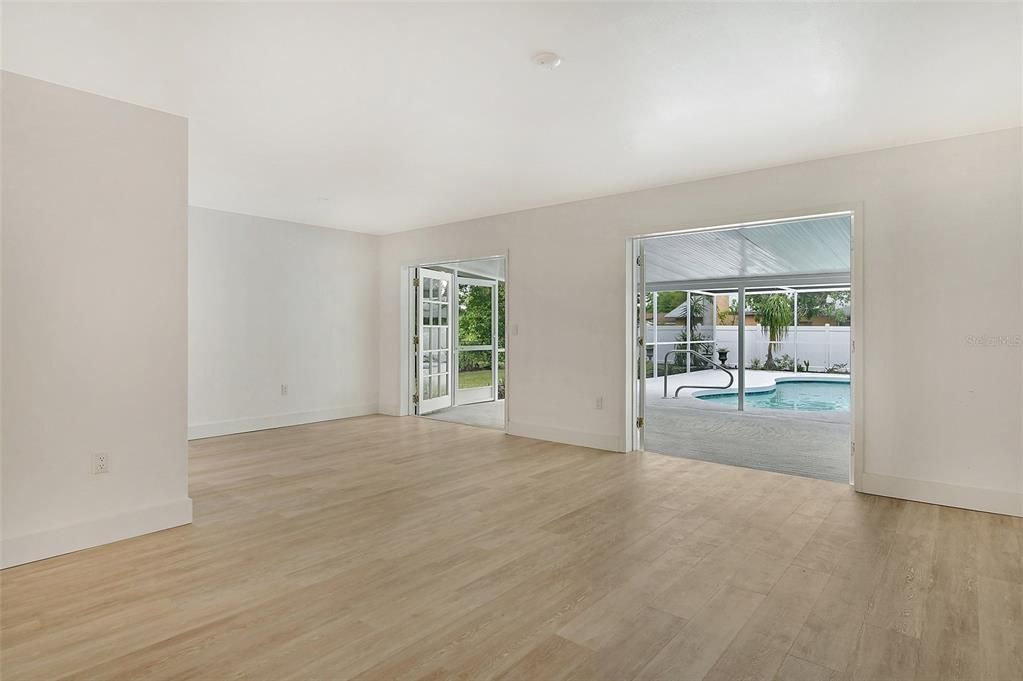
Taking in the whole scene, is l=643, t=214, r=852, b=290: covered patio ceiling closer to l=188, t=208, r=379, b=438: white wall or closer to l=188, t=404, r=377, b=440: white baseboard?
l=188, t=208, r=379, b=438: white wall

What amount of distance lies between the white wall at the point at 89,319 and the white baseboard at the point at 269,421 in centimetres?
276

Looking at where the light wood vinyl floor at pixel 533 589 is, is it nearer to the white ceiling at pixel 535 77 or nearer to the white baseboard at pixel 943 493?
the white baseboard at pixel 943 493

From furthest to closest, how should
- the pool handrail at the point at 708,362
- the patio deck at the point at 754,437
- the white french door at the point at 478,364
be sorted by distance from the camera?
1. the pool handrail at the point at 708,362
2. the white french door at the point at 478,364
3. the patio deck at the point at 754,437

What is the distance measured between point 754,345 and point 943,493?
823cm

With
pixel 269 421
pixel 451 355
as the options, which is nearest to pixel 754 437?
pixel 451 355

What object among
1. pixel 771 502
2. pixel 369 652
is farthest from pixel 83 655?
pixel 771 502

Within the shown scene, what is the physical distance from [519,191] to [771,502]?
3.34 meters

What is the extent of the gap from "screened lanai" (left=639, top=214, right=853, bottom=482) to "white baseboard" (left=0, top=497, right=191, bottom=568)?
12.7 ft

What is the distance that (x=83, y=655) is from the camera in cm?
186

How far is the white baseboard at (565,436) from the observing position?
5121 millimetres

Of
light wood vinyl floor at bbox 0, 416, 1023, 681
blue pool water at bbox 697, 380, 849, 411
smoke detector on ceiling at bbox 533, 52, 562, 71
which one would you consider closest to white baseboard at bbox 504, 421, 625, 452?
light wood vinyl floor at bbox 0, 416, 1023, 681

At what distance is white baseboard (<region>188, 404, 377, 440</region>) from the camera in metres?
5.66

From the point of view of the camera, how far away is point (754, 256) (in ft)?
25.9

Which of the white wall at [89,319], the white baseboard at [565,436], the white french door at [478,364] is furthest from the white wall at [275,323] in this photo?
the white wall at [89,319]
